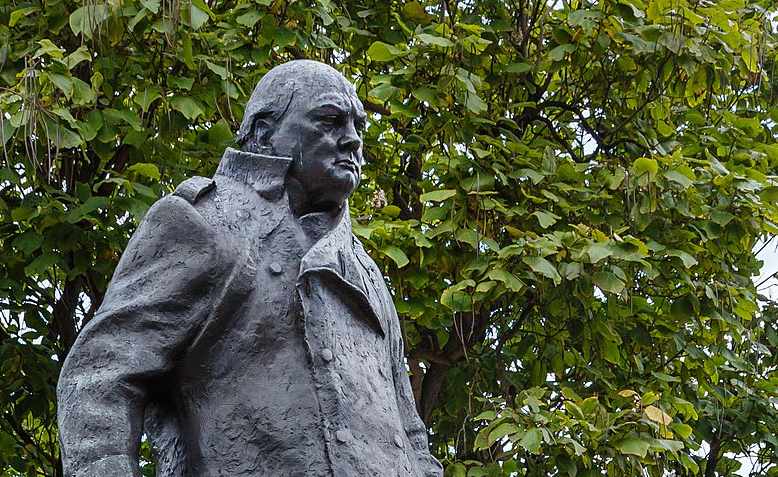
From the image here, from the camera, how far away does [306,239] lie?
14.5 feet

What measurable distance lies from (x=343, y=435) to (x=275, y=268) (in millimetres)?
471

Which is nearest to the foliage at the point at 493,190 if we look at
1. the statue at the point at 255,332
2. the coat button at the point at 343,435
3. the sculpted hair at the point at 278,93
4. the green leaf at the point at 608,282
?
the green leaf at the point at 608,282

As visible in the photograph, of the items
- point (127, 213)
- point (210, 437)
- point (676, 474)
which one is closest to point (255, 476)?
point (210, 437)

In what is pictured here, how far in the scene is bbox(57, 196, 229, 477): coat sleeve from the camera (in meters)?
3.98

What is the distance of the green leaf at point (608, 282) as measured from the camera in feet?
29.1

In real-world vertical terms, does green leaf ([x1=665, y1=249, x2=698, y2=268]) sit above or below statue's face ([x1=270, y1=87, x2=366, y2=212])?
below

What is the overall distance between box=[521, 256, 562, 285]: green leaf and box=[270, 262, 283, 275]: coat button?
4435 millimetres

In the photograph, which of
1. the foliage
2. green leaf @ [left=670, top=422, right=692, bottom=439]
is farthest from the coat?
green leaf @ [left=670, top=422, right=692, bottom=439]

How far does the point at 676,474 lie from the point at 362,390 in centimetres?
666

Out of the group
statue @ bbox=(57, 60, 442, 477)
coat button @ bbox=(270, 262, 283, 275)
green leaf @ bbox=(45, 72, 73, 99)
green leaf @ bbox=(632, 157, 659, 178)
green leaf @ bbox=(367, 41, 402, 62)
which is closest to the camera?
statue @ bbox=(57, 60, 442, 477)

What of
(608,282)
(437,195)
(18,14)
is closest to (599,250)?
(608,282)

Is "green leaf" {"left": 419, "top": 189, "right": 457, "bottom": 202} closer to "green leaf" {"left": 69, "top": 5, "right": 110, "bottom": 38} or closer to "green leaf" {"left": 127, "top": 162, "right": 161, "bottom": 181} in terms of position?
"green leaf" {"left": 127, "top": 162, "right": 161, "bottom": 181}

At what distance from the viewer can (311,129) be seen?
4.43 metres

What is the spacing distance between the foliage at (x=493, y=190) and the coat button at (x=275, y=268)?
13.0 feet
